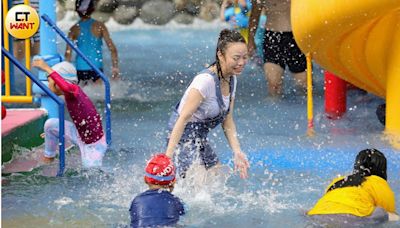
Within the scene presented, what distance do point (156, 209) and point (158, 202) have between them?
37 mm

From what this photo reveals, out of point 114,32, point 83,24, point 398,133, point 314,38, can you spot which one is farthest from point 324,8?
point 114,32

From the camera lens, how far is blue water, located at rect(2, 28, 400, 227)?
5.57 m

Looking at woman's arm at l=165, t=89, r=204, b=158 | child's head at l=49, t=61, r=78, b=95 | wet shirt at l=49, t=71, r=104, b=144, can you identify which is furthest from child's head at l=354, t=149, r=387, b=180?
child's head at l=49, t=61, r=78, b=95

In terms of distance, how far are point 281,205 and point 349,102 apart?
4.37m

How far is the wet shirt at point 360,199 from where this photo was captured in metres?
5.12

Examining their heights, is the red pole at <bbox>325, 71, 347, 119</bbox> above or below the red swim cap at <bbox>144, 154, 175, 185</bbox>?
below

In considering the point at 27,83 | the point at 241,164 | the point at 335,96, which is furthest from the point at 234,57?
the point at 335,96

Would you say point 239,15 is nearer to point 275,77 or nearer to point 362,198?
point 275,77

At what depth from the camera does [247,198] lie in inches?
235

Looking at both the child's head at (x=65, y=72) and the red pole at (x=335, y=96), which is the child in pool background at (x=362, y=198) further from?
the red pole at (x=335, y=96)

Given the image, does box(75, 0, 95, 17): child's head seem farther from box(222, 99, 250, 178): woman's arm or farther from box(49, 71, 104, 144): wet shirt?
box(222, 99, 250, 178): woman's arm

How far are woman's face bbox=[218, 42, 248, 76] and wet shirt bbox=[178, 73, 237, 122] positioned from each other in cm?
12

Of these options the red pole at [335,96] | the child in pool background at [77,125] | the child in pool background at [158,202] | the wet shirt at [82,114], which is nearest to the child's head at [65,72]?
the child in pool background at [77,125]

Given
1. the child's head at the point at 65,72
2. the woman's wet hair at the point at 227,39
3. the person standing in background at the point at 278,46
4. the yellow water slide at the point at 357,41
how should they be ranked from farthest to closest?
1. the person standing in background at the point at 278,46
2. the yellow water slide at the point at 357,41
3. the child's head at the point at 65,72
4. the woman's wet hair at the point at 227,39
